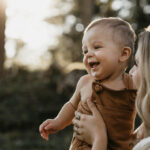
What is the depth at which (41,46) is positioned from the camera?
20.0m

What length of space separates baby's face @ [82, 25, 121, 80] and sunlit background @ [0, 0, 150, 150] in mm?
1682

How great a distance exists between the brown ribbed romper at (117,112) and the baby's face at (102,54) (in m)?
0.10

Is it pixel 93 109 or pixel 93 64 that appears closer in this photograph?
pixel 93 109

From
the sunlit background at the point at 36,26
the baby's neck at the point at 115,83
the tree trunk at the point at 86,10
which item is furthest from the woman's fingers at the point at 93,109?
the sunlit background at the point at 36,26

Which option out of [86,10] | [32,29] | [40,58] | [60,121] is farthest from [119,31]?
[32,29]

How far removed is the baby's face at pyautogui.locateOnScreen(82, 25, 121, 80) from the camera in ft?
6.62

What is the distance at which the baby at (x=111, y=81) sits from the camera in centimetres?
195

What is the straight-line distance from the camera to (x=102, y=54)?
6.59ft

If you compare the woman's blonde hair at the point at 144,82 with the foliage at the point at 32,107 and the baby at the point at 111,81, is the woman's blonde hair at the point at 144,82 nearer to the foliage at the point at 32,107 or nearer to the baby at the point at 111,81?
the baby at the point at 111,81

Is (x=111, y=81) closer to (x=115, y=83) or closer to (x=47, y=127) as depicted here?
(x=115, y=83)

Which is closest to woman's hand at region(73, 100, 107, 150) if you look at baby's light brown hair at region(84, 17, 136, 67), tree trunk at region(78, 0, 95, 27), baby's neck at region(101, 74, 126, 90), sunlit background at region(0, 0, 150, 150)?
baby's neck at region(101, 74, 126, 90)

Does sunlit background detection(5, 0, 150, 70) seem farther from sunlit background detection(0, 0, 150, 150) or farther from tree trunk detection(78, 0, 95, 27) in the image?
tree trunk detection(78, 0, 95, 27)

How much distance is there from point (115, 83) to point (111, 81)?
35 millimetres

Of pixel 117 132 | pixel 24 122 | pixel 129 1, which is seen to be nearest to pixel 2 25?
pixel 24 122
